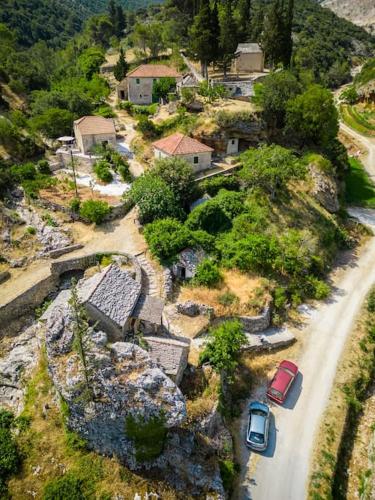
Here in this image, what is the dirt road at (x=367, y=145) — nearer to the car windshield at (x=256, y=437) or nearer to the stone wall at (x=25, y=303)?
the car windshield at (x=256, y=437)

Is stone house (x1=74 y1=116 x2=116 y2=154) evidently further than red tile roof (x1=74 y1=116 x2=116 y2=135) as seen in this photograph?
No

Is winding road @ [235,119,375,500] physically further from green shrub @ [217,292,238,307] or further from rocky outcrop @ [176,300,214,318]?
rocky outcrop @ [176,300,214,318]

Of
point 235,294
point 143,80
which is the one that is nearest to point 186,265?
point 235,294

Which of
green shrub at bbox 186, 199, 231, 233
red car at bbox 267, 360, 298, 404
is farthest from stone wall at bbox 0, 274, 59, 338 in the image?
red car at bbox 267, 360, 298, 404

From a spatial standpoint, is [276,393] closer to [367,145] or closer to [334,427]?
[334,427]

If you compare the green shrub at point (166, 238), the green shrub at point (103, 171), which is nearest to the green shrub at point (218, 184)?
the green shrub at point (166, 238)

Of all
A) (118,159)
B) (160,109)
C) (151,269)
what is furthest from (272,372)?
(160,109)

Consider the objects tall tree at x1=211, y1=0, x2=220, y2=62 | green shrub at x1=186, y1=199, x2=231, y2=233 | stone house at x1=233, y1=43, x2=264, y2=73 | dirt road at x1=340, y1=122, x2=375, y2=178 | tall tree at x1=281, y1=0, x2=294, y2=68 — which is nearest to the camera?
green shrub at x1=186, y1=199, x2=231, y2=233
